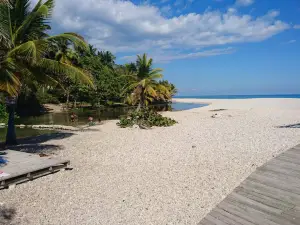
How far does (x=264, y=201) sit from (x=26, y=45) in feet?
29.9

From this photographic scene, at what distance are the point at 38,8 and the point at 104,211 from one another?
959 cm

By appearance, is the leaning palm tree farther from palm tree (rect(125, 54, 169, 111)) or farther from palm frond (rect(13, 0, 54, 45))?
palm tree (rect(125, 54, 169, 111))

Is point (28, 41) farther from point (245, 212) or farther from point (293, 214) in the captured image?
point (293, 214)

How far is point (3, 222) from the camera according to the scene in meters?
5.29

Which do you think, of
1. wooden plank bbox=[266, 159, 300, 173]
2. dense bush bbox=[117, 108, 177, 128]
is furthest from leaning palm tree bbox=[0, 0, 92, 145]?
wooden plank bbox=[266, 159, 300, 173]

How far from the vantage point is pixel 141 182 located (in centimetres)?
726

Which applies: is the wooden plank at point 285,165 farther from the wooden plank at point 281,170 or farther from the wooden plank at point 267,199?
the wooden plank at point 267,199

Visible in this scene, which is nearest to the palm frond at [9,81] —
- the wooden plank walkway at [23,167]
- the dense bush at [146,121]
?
the wooden plank walkway at [23,167]

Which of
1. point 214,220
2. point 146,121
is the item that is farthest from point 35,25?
point 214,220

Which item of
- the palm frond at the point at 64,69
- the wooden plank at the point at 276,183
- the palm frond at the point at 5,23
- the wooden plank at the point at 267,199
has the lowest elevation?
the wooden plank at the point at 267,199

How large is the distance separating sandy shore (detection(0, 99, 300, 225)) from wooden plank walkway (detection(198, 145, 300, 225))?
1.36 ft

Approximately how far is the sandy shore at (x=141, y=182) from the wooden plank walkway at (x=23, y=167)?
→ 9.5 inches

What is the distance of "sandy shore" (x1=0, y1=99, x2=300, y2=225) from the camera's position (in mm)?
5559

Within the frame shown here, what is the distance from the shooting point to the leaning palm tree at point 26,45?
9.26 meters
